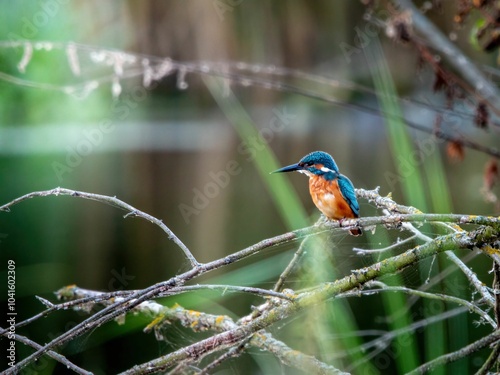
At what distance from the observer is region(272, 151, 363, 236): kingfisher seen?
56.4 inches

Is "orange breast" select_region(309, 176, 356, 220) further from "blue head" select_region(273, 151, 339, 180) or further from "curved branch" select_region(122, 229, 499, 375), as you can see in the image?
"curved branch" select_region(122, 229, 499, 375)

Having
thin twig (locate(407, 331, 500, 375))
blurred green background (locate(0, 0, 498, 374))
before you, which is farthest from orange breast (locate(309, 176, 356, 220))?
blurred green background (locate(0, 0, 498, 374))

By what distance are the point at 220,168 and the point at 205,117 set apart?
4.01ft

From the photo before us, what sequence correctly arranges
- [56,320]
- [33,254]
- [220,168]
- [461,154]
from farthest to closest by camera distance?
[220,168] < [33,254] < [56,320] < [461,154]

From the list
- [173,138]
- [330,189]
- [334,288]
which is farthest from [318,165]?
[173,138]

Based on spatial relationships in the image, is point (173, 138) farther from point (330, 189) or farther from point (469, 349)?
point (469, 349)

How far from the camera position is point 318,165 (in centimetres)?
146

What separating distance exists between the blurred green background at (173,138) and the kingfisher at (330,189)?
1930 mm

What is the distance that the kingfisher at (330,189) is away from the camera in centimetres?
143

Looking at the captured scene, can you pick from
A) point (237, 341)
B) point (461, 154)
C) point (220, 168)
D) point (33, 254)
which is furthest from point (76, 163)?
point (237, 341)

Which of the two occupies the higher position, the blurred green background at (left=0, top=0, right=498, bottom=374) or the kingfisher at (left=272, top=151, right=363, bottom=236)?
the blurred green background at (left=0, top=0, right=498, bottom=374)

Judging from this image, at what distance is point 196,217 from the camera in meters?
5.31

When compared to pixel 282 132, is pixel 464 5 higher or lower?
lower

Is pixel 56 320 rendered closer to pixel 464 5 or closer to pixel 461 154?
pixel 461 154
